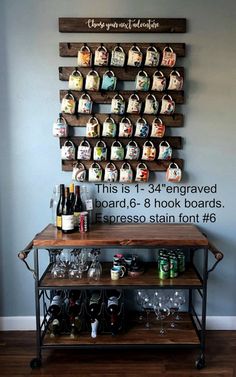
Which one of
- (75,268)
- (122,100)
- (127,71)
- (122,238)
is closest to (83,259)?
(75,268)

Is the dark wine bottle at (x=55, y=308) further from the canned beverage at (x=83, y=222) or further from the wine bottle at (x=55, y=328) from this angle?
the canned beverage at (x=83, y=222)

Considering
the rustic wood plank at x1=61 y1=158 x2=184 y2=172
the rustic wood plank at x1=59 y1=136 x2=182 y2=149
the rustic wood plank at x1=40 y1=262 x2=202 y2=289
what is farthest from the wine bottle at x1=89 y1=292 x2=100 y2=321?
the rustic wood plank at x1=59 y1=136 x2=182 y2=149

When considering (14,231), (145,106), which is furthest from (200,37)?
(14,231)

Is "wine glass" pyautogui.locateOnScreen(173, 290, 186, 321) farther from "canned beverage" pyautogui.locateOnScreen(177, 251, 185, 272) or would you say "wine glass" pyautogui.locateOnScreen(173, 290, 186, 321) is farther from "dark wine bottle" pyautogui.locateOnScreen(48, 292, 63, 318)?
"dark wine bottle" pyautogui.locateOnScreen(48, 292, 63, 318)

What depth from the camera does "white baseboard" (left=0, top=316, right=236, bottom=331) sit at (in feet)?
6.97

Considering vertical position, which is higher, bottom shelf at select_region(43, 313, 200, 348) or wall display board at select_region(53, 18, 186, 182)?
wall display board at select_region(53, 18, 186, 182)

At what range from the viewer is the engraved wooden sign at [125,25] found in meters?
1.93

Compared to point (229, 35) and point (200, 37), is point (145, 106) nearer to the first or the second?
point (200, 37)

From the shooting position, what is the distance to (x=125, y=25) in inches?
75.9

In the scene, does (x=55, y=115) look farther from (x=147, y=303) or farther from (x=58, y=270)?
(x=147, y=303)

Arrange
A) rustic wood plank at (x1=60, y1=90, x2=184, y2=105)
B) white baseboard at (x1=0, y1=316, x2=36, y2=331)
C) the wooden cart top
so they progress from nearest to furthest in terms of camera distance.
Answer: the wooden cart top < rustic wood plank at (x1=60, y1=90, x2=184, y2=105) < white baseboard at (x1=0, y1=316, x2=36, y2=331)

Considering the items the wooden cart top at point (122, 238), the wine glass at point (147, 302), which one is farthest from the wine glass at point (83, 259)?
the wine glass at point (147, 302)

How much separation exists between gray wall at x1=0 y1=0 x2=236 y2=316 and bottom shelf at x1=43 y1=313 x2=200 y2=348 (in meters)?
0.37

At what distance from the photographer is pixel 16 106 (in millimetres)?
2002
